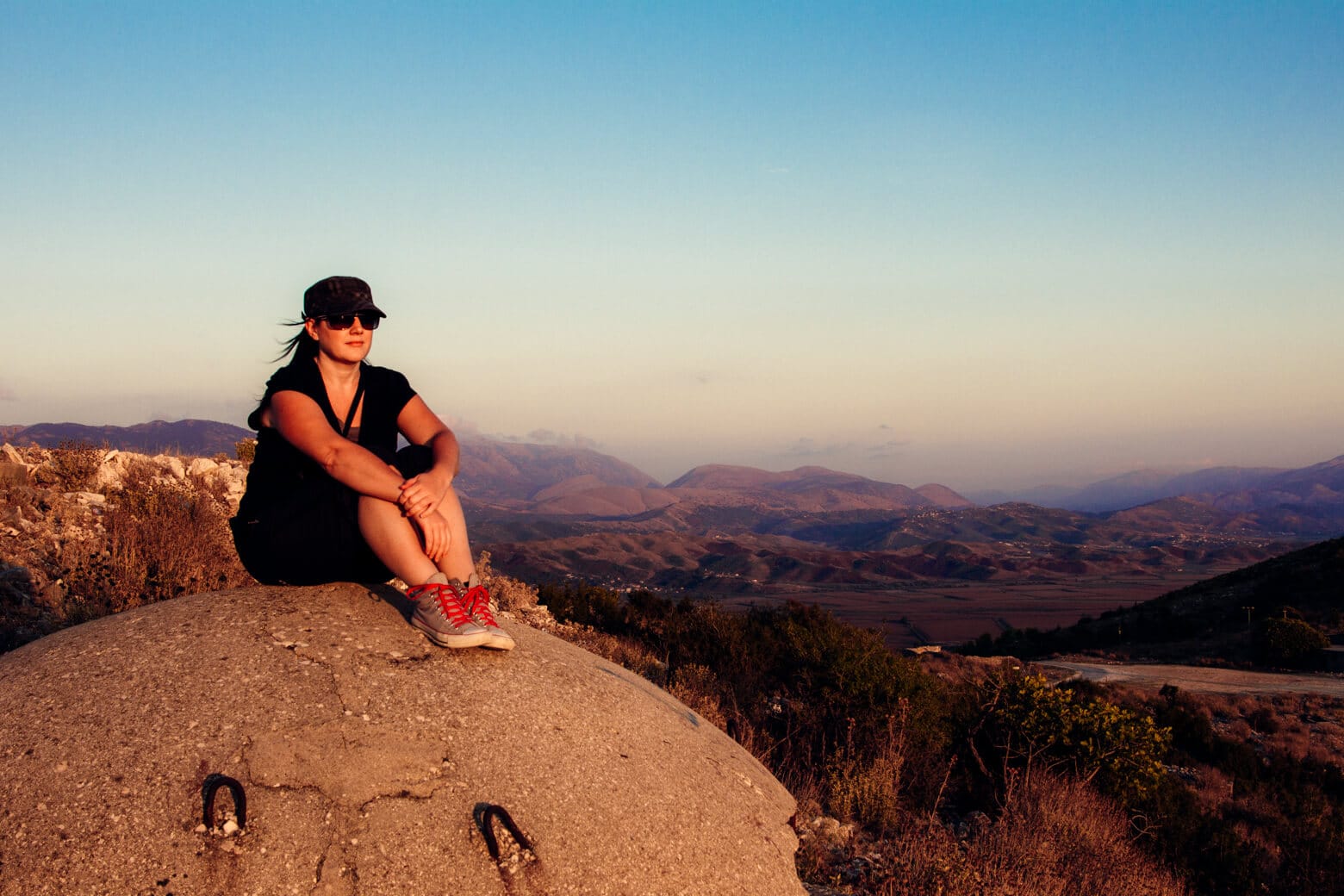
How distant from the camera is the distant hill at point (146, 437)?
13.5 m

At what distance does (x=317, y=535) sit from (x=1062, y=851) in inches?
185

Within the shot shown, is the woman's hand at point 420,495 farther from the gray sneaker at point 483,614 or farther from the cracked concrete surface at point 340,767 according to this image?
the cracked concrete surface at point 340,767

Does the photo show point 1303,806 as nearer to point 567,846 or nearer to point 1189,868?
point 1189,868

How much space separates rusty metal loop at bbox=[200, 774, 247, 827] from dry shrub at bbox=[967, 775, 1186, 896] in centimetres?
356

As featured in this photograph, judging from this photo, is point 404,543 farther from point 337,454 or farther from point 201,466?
point 201,466

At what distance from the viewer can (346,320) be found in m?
3.84

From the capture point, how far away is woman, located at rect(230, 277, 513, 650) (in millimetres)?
3604

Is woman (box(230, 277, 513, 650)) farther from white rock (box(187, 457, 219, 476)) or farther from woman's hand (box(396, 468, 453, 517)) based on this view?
white rock (box(187, 457, 219, 476))

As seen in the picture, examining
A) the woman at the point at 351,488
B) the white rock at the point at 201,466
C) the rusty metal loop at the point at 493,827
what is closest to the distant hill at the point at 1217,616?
the white rock at the point at 201,466

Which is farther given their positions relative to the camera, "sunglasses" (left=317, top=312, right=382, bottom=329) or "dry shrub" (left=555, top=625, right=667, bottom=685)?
"dry shrub" (left=555, top=625, right=667, bottom=685)

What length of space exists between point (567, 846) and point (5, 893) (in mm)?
1682

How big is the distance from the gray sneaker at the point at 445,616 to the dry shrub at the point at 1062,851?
2.96 meters

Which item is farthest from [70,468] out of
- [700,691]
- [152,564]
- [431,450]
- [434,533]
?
[434,533]

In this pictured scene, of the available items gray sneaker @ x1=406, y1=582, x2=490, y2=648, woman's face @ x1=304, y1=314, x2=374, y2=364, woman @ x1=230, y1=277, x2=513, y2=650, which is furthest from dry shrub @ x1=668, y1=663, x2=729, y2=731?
woman's face @ x1=304, y1=314, x2=374, y2=364
